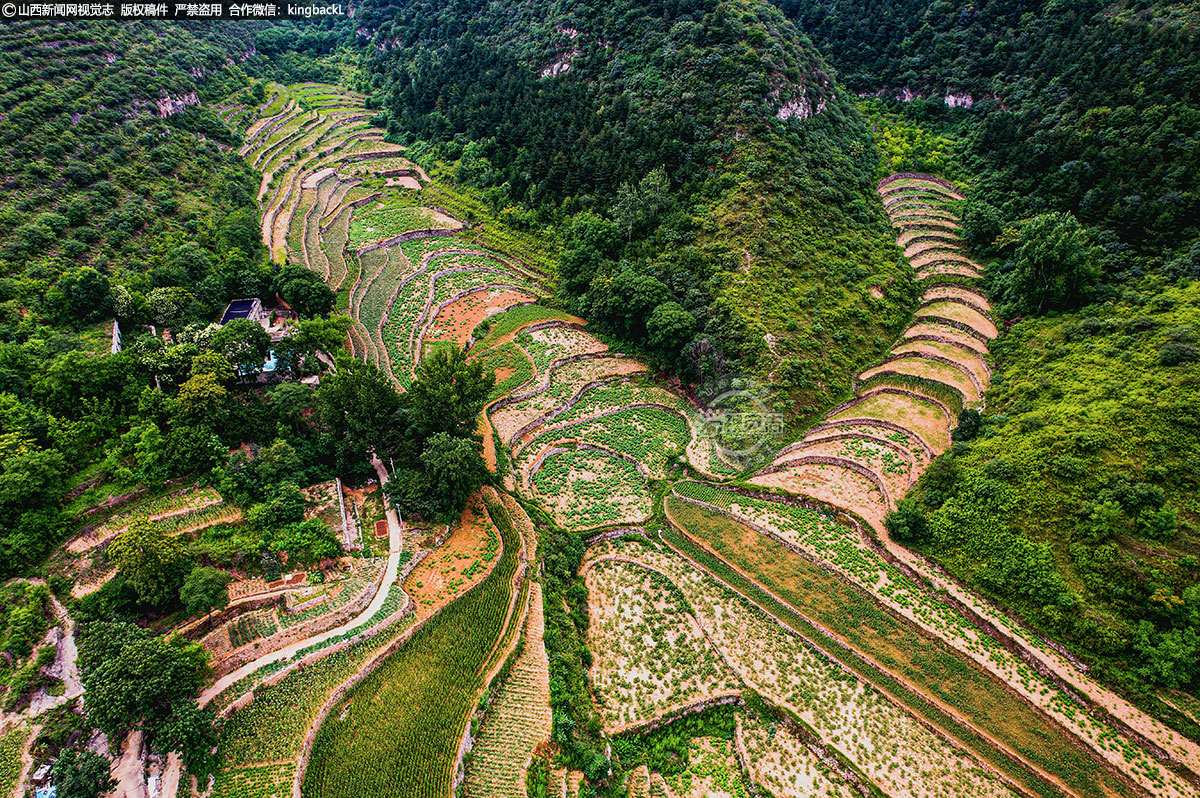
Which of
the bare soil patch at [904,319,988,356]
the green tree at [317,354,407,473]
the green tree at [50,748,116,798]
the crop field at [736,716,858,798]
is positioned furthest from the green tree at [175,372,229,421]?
the bare soil patch at [904,319,988,356]

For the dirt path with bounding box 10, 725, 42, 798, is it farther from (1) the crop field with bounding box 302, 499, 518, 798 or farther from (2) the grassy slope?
(2) the grassy slope

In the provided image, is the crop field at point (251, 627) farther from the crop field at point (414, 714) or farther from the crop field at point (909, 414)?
the crop field at point (909, 414)

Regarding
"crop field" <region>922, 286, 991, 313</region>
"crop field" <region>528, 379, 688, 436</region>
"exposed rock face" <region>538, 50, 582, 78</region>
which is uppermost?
"exposed rock face" <region>538, 50, 582, 78</region>

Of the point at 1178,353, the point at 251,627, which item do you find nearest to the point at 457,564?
the point at 251,627

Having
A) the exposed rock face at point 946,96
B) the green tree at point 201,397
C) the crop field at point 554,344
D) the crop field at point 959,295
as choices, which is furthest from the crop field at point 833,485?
the exposed rock face at point 946,96

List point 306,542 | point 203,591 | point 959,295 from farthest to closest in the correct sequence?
point 959,295 < point 306,542 < point 203,591

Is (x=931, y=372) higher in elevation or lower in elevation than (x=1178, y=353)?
lower

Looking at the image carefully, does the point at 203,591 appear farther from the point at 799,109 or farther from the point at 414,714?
the point at 799,109
